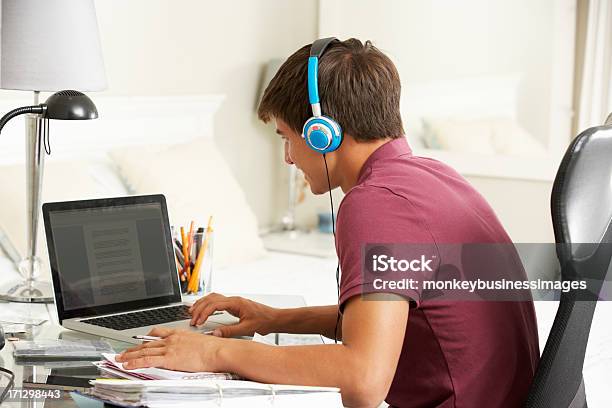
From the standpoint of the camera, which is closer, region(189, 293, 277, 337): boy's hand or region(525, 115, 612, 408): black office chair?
region(525, 115, 612, 408): black office chair

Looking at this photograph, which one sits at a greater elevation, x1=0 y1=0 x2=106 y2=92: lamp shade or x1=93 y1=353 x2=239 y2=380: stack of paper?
x1=0 y1=0 x2=106 y2=92: lamp shade

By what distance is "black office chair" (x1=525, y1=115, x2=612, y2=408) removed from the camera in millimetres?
1202

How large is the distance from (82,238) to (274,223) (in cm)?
239

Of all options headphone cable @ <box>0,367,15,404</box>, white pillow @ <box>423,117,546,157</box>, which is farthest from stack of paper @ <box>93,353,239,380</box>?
white pillow @ <box>423,117,546,157</box>

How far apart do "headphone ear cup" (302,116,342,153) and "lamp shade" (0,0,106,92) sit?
0.95 meters

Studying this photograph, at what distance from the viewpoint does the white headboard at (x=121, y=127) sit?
9.06 feet

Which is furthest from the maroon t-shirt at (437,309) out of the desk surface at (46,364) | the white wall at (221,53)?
the white wall at (221,53)

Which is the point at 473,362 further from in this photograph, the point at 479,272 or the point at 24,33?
the point at 24,33

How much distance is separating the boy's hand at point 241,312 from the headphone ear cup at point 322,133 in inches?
14.7

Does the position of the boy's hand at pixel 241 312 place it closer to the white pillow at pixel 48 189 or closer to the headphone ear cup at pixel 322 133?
the headphone ear cup at pixel 322 133

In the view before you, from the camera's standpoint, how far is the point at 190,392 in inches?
46.7

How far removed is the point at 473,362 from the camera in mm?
1351

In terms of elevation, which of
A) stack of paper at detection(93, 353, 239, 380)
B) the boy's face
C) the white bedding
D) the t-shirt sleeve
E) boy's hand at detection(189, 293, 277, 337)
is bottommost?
the white bedding

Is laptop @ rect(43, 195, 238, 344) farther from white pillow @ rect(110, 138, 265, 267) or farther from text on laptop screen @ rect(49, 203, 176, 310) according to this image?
white pillow @ rect(110, 138, 265, 267)
